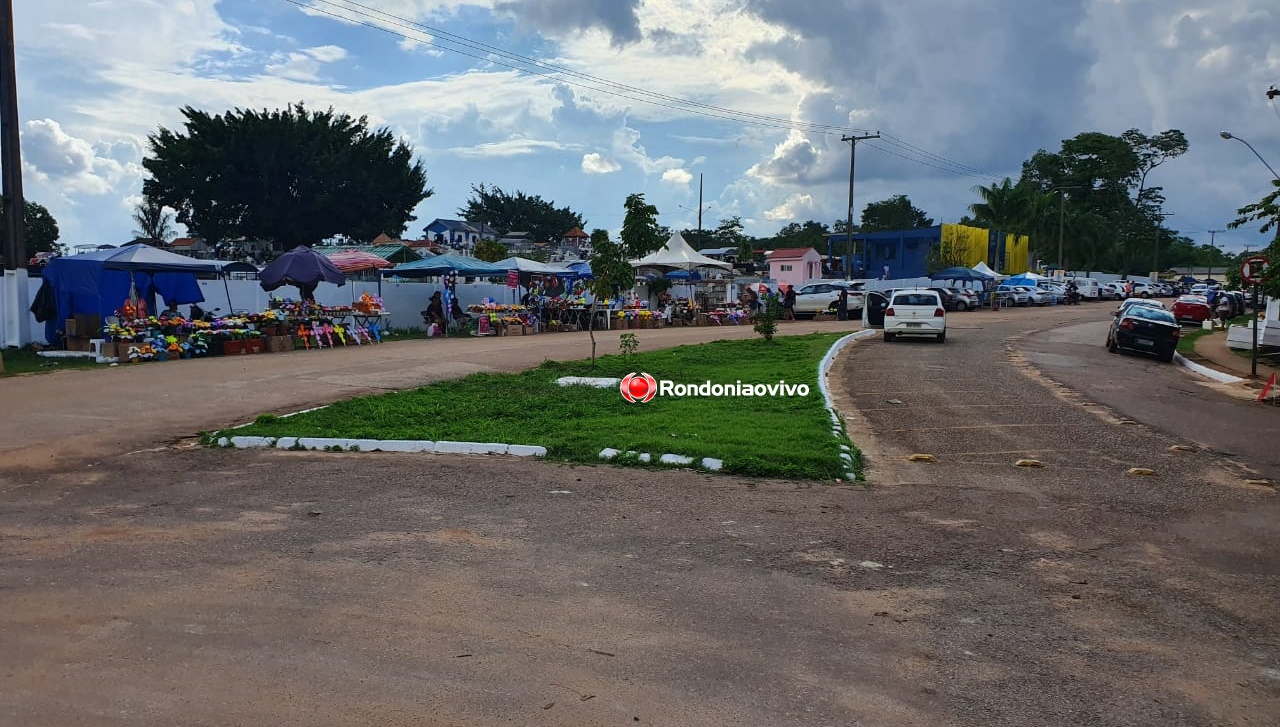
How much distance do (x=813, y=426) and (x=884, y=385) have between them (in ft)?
18.3

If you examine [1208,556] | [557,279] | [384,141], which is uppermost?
[384,141]

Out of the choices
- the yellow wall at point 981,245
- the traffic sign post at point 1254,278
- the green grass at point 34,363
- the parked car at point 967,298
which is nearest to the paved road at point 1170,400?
the traffic sign post at point 1254,278

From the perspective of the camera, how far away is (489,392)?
13.8m

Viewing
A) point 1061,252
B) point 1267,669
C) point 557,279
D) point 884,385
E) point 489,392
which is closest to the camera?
point 1267,669

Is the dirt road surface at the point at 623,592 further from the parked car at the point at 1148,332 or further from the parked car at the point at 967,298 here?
the parked car at the point at 967,298

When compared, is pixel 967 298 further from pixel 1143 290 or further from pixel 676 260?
pixel 1143 290

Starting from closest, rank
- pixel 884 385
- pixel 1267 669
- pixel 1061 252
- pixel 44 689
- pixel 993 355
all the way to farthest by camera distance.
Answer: pixel 44 689 < pixel 1267 669 < pixel 884 385 < pixel 993 355 < pixel 1061 252

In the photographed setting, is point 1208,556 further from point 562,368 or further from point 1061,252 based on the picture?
point 1061,252

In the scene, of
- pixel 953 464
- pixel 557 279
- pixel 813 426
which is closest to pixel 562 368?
pixel 813 426

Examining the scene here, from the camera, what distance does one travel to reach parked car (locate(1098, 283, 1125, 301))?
65.8 metres

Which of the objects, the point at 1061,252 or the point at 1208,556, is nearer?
the point at 1208,556

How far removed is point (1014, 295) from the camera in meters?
51.6

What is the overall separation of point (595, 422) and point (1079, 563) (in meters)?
6.13

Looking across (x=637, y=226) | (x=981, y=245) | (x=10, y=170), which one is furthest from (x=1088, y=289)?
(x=10, y=170)
